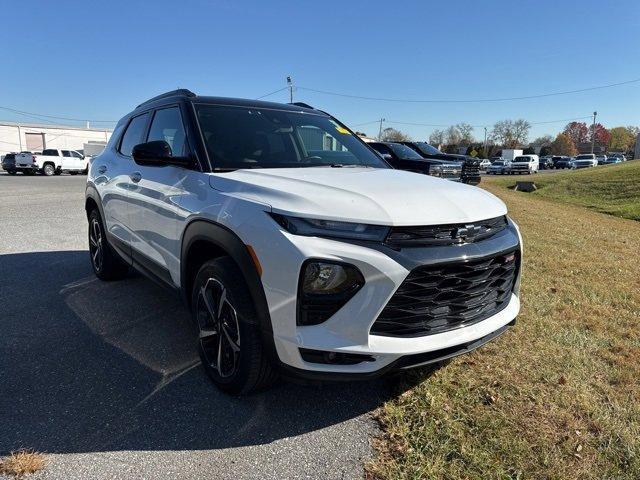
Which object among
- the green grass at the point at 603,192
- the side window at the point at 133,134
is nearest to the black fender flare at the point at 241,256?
the side window at the point at 133,134

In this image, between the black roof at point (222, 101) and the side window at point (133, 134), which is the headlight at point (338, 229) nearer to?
the black roof at point (222, 101)

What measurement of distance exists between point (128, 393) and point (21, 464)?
72cm

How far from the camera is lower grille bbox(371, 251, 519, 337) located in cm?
229

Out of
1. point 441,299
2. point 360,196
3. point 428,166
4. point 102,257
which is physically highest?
point 428,166

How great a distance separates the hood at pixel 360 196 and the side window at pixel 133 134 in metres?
1.82

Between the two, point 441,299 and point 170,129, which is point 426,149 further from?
point 441,299

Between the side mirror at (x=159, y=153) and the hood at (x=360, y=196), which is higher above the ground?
the side mirror at (x=159, y=153)

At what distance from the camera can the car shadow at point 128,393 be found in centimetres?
253

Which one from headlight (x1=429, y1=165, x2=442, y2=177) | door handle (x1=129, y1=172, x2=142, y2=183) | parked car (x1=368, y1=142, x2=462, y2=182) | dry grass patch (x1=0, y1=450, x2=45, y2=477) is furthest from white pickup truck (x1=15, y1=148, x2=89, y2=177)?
dry grass patch (x1=0, y1=450, x2=45, y2=477)

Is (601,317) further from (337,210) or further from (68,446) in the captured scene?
(68,446)

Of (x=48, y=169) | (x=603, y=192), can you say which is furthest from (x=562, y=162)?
(x=48, y=169)

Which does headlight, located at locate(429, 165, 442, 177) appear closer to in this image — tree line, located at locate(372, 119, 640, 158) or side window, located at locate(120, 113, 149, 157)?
side window, located at locate(120, 113, 149, 157)

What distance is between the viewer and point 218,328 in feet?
9.45

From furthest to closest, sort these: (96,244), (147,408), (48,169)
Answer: (48,169) < (96,244) < (147,408)
